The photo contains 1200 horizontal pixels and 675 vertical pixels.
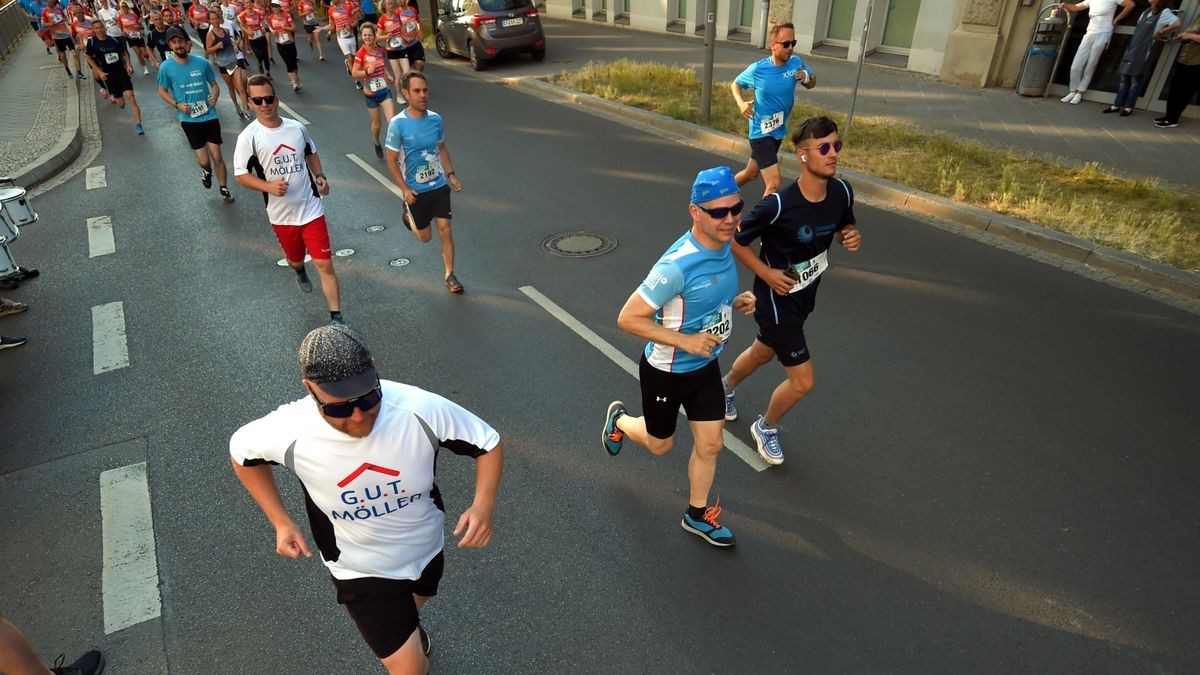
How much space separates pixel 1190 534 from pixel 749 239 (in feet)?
9.88

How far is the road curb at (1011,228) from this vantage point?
21.5ft

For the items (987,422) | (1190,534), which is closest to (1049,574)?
(1190,534)

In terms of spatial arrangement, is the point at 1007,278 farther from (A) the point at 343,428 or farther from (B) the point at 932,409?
(A) the point at 343,428

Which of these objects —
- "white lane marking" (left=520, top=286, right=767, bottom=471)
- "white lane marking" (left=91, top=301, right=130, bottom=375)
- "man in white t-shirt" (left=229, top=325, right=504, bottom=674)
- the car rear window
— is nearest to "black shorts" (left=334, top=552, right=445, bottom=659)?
"man in white t-shirt" (left=229, top=325, right=504, bottom=674)

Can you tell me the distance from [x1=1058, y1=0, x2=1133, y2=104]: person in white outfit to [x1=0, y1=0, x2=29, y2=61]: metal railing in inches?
1275

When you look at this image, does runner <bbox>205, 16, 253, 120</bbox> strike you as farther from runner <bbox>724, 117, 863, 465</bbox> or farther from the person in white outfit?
the person in white outfit

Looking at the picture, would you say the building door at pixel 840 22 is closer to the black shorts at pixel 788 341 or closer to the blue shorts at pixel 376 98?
the blue shorts at pixel 376 98

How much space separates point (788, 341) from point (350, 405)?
2.81 m

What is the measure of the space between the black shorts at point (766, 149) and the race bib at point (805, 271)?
405cm

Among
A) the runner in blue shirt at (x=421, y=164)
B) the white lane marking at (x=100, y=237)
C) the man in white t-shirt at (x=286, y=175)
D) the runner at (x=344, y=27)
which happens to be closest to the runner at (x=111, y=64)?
the runner at (x=344, y=27)

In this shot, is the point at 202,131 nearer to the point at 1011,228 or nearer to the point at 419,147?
the point at 419,147

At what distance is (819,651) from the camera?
11.0 ft

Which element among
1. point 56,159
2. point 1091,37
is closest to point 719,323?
point 1091,37

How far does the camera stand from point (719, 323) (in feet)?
11.8
